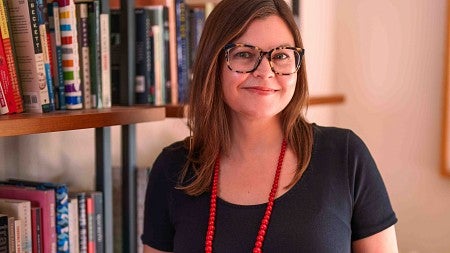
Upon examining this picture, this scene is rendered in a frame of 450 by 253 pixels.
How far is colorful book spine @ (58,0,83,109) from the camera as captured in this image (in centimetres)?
135

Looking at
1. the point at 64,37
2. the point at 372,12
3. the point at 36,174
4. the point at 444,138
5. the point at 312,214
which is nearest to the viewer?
the point at 312,214

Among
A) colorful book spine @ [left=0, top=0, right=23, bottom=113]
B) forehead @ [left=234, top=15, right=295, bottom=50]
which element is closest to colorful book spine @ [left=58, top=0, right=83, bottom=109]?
colorful book spine @ [left=0, top=0, right=23, bottom=113]

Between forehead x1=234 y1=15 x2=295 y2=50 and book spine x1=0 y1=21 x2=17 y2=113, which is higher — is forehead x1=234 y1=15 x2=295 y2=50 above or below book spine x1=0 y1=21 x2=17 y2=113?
above

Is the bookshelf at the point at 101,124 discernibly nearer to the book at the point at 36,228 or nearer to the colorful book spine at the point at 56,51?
the colorful book spine at the point at 56,51

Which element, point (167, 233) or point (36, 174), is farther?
point (36, 174)

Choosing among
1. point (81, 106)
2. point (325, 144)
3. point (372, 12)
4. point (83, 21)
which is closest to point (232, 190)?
point (325, 144)

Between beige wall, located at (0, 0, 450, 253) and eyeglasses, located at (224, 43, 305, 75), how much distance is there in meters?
1.23

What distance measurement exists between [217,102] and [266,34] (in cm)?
20

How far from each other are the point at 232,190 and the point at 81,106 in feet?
1.30

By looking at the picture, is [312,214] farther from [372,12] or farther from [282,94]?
[372,12]

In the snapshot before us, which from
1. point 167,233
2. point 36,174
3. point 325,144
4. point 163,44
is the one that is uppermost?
point 163,44

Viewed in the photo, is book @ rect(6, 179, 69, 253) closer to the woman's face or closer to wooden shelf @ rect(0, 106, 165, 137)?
wooden shelf @ rect(0, 106, 165, 137)

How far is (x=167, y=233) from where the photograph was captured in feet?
4.63

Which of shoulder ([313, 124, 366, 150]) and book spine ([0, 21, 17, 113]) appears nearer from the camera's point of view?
book spine ([0, 21, 17, 113])
